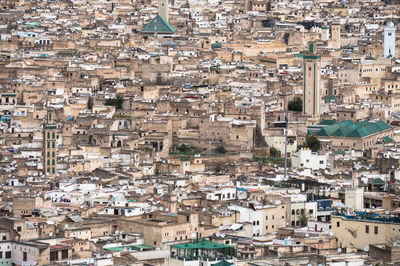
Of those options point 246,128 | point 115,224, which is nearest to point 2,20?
point 246,128

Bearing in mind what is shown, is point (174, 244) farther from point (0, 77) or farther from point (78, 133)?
point (0, 77)

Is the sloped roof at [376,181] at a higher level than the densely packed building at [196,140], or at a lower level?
lower

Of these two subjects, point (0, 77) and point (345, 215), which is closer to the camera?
point (345, 215)

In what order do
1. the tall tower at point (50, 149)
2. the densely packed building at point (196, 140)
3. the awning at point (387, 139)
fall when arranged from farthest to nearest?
the awning at point (387, 139) < the tall tower at point (50, 149) < the densely packed building at point (196, 140)

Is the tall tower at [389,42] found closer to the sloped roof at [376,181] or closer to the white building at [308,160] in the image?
the white building at [308,160]

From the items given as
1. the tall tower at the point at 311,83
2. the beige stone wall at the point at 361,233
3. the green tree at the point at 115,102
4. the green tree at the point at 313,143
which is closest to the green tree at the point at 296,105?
the tall tower at the point at 311,83

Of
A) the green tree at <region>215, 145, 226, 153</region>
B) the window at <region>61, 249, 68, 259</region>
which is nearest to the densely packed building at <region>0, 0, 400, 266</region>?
the window at <region>61, 249, 68, 259</region>

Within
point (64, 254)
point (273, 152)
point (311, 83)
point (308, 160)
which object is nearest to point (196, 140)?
point (273, 152)

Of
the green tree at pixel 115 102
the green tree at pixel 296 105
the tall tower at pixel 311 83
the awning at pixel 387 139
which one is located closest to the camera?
the awning at pixel 387 139

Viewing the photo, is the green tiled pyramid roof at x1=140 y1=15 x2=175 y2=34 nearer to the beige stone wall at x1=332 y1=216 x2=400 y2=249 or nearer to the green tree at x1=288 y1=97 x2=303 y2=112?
the green tree at x1=288 y1=97 x2=303 y2=112
